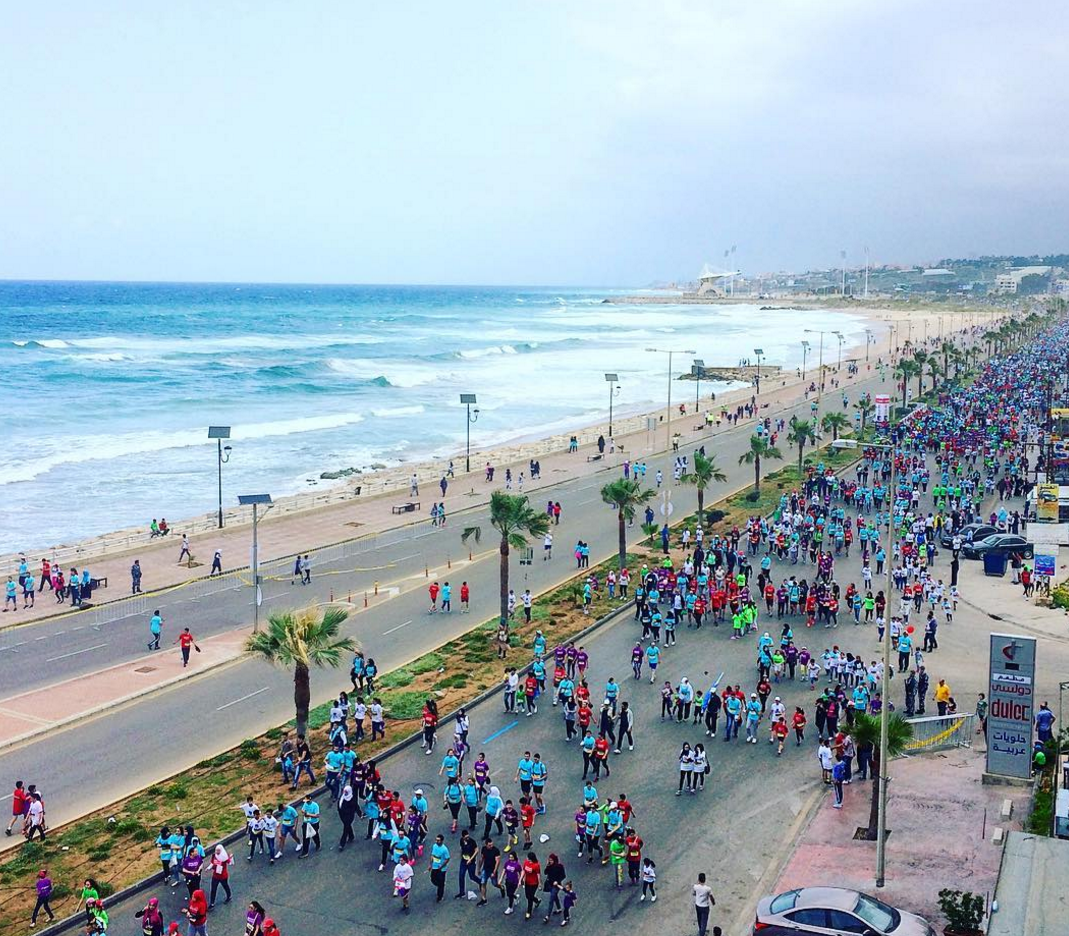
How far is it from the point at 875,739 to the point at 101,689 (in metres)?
17.3

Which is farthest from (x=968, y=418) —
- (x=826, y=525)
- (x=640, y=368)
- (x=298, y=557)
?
(x=640, y=368)

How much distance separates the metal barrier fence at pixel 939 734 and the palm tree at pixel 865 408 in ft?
157

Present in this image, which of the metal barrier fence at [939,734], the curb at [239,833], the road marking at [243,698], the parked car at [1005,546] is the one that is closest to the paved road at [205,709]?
the road marking at [243,698]

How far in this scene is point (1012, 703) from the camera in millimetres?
19656

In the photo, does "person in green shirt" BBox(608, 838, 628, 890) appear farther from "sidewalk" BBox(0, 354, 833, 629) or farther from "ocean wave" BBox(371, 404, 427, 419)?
"ocean wave" BBox(371, 404, 427, 419)

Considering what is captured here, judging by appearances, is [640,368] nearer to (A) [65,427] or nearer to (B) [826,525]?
(A) [65,427]

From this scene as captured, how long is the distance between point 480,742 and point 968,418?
5214 cm

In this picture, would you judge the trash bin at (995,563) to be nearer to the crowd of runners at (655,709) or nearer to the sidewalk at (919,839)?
the crowd of runners at (655,709)

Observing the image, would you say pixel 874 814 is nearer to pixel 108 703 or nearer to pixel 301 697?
pixel 301 697

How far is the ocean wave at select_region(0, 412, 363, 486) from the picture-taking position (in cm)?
6009

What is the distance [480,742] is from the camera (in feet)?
72.8

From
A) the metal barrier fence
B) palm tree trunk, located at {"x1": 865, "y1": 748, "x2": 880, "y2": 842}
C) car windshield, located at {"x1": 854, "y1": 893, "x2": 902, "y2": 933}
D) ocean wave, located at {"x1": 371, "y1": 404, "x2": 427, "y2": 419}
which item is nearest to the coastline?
ocean wave, located at {"x1": 371, "y1": 404, "x2": 427, "y2": 419}

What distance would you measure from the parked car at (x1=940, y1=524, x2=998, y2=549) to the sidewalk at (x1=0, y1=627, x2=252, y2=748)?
24.3 meters

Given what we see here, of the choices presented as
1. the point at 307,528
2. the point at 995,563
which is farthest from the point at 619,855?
the point at 307,528
